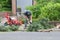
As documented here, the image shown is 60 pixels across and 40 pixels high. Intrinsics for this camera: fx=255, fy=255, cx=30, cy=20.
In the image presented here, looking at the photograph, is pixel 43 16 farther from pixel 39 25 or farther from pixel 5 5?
pixel 5 5

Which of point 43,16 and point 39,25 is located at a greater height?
point 43,16

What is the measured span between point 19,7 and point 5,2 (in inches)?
70.8

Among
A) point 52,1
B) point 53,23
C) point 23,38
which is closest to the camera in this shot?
point 23,38

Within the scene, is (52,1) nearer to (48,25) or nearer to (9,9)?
(48,25)

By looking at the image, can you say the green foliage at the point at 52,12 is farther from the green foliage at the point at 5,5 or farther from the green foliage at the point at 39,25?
the green foliage at the point at 5,5

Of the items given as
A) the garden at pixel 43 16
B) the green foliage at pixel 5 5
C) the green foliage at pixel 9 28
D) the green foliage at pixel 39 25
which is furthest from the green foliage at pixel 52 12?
the green foliage at pixel 5 5

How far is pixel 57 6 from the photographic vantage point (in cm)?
1953

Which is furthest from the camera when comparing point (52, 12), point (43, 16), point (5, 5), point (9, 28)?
point (5, 5)

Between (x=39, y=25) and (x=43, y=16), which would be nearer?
(x=39, y=25)

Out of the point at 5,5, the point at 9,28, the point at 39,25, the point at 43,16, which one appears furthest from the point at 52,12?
the point at 5,5

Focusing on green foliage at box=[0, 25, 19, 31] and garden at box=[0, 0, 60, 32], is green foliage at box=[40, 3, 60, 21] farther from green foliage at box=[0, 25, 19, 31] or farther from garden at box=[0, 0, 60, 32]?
green foliage at box=[0, 25, 19, 31]

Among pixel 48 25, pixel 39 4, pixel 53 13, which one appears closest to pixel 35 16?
pixel 39 4

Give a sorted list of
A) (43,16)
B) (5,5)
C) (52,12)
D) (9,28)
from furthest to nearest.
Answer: (5,5) < (43,16) < (52,12) < (9,28)

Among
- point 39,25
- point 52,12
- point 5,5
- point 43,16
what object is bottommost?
point 5,5
